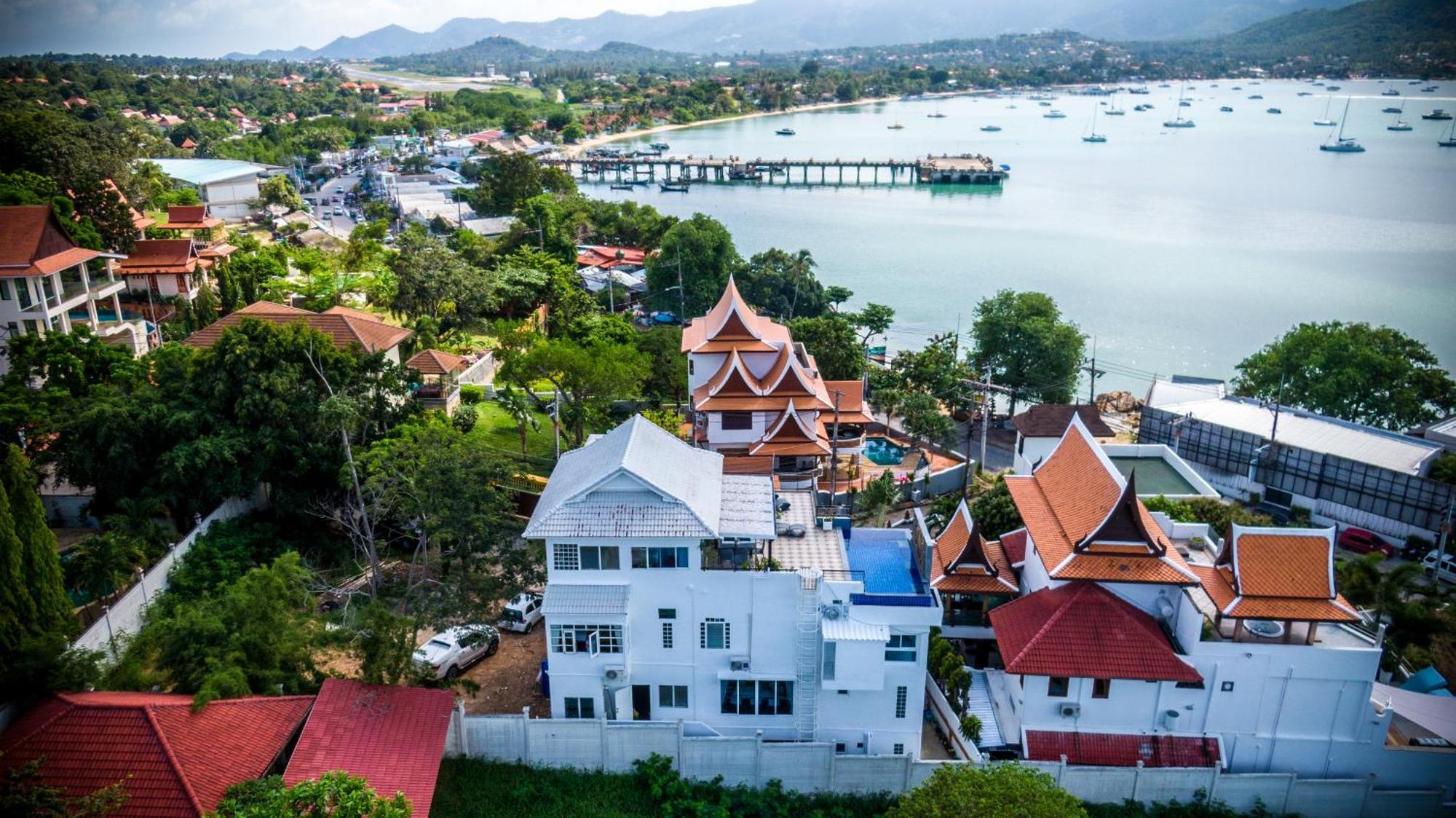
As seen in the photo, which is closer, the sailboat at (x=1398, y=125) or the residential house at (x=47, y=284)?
the residential house at (x=47, y=284)

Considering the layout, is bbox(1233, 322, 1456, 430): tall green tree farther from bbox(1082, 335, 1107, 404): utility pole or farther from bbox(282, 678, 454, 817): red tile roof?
bbox(282, 678, 454, 817): red tile roof

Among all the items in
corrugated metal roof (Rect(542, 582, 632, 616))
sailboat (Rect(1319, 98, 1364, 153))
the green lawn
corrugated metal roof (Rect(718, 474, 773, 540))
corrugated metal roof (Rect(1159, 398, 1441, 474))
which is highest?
sailboat (Rect(1319, 98, 1364, 153))

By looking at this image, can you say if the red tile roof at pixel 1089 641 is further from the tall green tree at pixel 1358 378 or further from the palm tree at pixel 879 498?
the tall green tree at pixel 1358 378

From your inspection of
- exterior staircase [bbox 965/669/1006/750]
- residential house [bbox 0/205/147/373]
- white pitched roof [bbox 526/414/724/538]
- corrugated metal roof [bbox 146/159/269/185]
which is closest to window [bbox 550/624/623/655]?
white pitched roof [bbox 526/414/724/538]

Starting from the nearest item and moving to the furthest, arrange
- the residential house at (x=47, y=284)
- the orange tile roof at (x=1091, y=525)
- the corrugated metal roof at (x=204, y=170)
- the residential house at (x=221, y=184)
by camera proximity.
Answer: the orange tile roof at (x=1091, y=525) → the residential house at (x=47, y=284) → the residential house at (x=221, y=184) → the corrugated metal roof at (x=204, y=170)

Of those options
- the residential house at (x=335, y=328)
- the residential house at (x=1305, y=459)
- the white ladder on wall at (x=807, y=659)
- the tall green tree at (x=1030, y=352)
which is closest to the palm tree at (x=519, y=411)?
the residential house at (x=335, y=328)

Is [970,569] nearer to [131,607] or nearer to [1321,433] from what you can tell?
[1321,433]
